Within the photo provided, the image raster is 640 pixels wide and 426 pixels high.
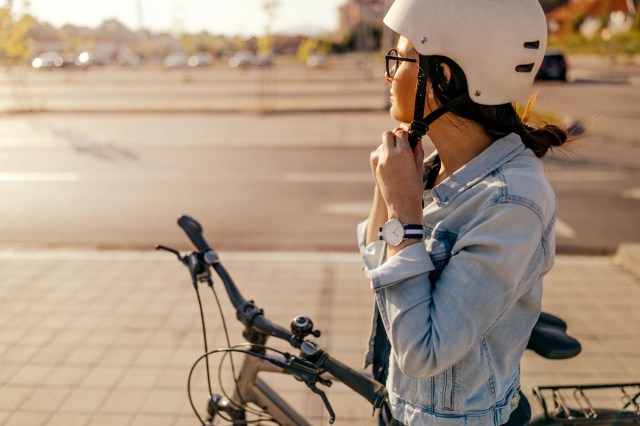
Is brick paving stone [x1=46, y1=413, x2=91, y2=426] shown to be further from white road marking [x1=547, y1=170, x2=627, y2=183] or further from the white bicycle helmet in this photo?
white road marking [x1=547, y1=170, x2=627, y2=183]

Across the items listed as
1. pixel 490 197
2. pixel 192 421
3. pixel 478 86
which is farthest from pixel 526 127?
pixel 192 421

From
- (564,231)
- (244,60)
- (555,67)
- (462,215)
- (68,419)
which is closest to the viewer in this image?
(462,215)

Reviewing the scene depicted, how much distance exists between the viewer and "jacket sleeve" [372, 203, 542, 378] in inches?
46.5

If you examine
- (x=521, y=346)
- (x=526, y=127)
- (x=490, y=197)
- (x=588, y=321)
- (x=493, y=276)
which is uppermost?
(x=526, y=127)

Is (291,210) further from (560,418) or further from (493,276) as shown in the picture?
(493,276)

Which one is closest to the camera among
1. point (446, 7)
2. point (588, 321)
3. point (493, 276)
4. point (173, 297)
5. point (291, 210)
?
point (493, 276)

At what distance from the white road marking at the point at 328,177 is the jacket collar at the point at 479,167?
703cm

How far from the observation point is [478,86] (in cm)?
135

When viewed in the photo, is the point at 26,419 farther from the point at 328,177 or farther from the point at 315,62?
the point at 315,62

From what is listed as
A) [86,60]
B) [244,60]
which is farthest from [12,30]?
[244,60]

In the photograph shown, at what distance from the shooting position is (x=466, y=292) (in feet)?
3.92

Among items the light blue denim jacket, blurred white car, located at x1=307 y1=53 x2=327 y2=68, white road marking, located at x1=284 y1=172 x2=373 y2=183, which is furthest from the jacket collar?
blurred white car, located at x1=307 y1=53 x2=327 y2=68

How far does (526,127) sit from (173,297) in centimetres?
369

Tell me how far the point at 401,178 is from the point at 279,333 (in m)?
0.69
